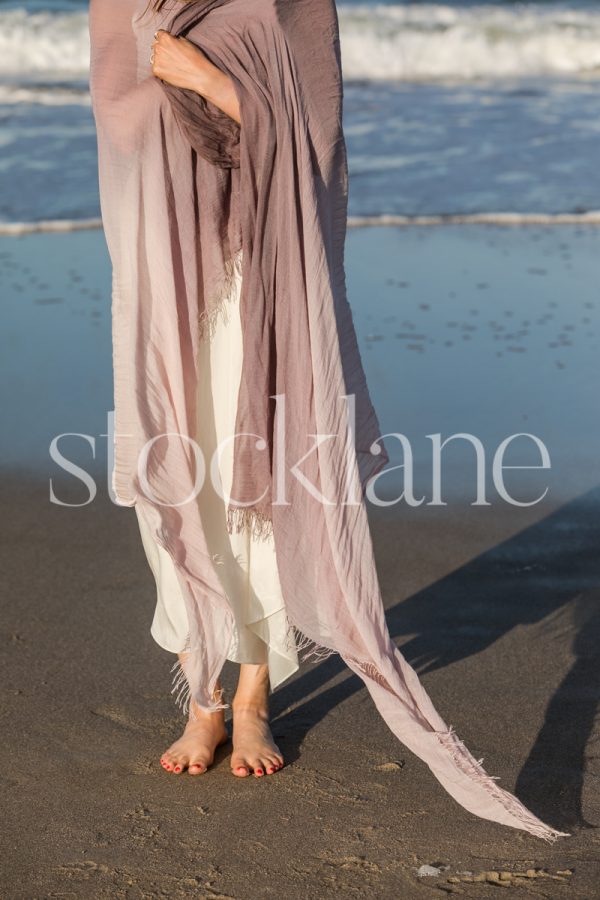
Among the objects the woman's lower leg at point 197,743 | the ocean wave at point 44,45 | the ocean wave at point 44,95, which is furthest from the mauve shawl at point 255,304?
the ocean wave at point 44,45

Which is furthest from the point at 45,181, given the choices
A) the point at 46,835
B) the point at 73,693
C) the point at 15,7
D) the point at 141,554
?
the point at 15,7

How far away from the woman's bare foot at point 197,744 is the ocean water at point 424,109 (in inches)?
232

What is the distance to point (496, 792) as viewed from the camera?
8.66ft

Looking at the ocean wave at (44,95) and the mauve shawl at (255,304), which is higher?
the ocean wave at (44,95)

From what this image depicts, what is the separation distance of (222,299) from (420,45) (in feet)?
43.7

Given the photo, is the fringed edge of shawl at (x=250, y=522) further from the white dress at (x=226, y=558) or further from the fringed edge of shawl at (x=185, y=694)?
the fringed edge of shawl at (x=185, y=694)

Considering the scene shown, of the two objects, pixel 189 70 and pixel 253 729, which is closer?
pixel 189 70

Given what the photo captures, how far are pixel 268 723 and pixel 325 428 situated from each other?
78 centimetres

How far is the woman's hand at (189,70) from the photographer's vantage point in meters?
2.67

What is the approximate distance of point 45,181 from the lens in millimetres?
9516

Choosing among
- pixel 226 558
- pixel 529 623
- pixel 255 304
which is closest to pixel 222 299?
pixel 255 304

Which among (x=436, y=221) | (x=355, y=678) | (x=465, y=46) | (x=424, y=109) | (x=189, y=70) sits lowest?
(x=355, y=678)

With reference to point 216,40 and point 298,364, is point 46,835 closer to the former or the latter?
point 298,364

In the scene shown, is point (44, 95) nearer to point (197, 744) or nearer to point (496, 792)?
point (197, 744)
